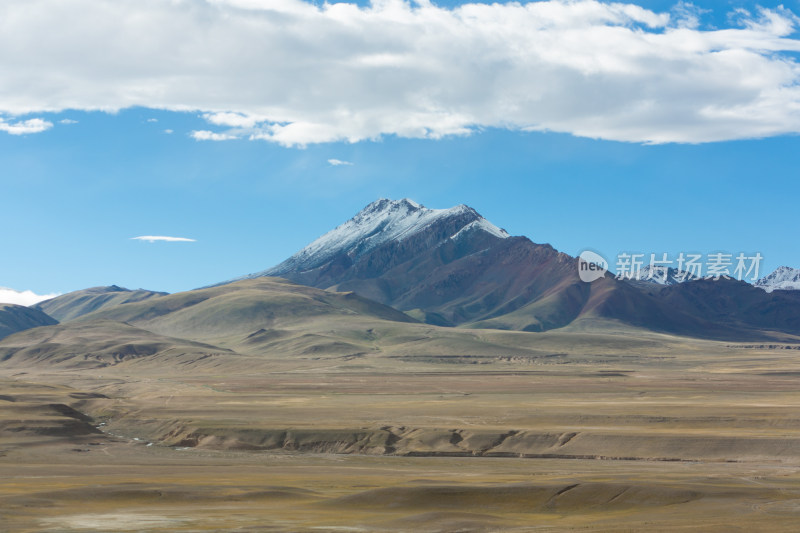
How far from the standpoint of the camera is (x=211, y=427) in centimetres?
9450

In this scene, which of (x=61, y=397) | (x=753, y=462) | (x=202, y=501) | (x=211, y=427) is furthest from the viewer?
(x=61, y=397)

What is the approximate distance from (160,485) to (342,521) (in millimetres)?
→ 17450

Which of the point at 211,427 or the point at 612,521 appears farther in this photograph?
the point at 211,427

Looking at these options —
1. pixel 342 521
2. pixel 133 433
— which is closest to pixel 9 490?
pixel 342 521

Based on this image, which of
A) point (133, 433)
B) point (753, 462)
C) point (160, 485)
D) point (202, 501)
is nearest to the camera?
point (202, 501)

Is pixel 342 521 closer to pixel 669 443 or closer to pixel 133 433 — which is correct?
pixel 669 443

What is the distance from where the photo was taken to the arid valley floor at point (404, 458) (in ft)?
163

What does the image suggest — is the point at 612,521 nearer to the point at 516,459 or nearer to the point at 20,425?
the point at 516,459

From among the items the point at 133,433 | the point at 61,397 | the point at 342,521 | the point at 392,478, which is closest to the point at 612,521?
the point at 342,521

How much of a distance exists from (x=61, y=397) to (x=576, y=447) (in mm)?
81238

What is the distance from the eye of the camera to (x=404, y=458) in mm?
82062

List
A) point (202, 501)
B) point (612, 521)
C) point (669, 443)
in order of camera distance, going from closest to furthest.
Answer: point (612, 521)
point (202, 501)
point (669, 443)

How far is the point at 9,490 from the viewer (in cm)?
5731

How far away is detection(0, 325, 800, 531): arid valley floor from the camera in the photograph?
4975 centimetres
